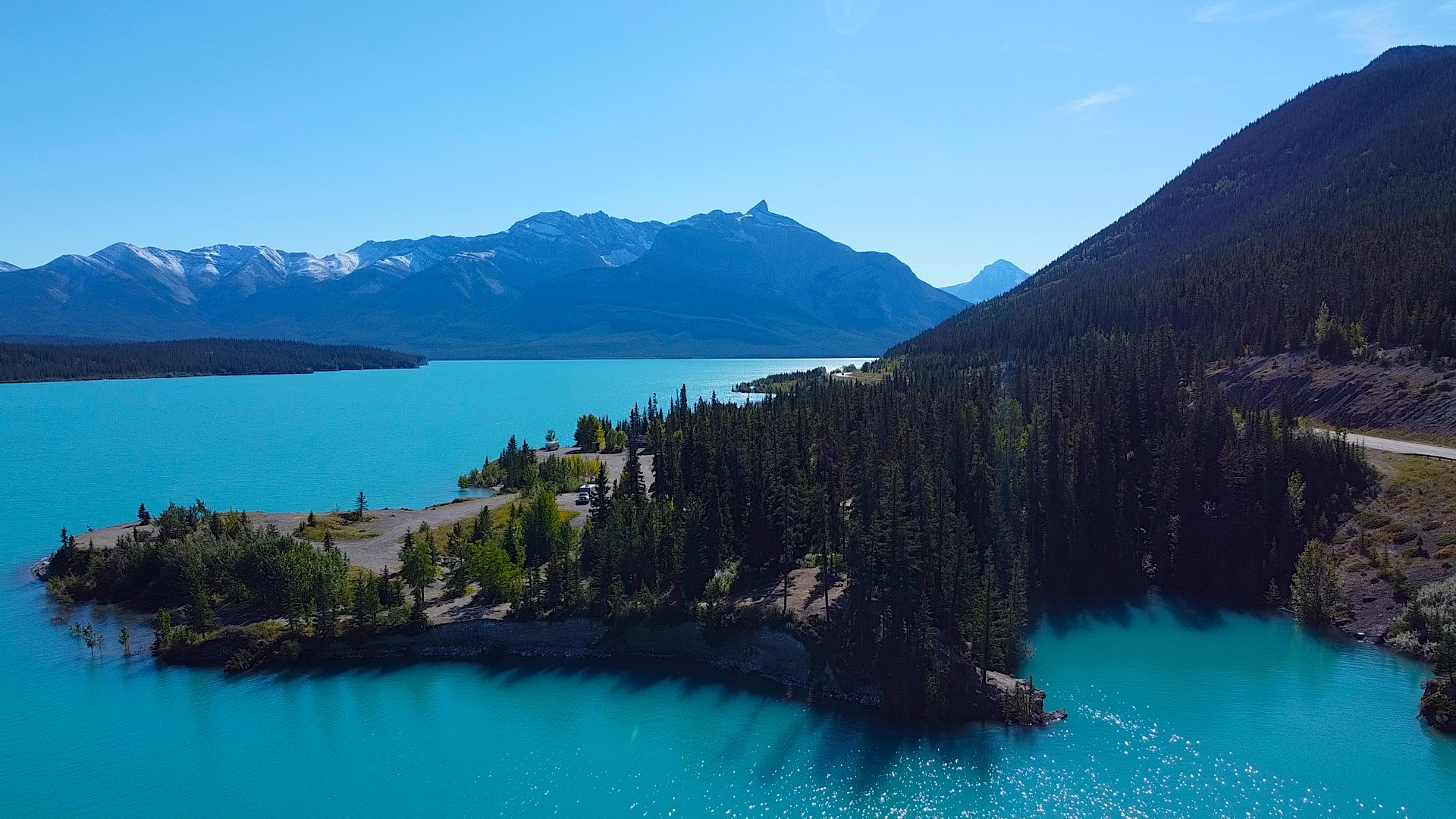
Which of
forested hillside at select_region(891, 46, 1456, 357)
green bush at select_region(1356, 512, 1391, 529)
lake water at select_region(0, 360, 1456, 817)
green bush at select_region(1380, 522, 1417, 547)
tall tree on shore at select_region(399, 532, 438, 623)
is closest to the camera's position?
lake water at select_region(0, 360, 1456, 817)

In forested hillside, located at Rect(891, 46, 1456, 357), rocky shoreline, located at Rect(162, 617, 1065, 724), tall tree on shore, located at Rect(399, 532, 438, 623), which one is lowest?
rocky shoreline, located at Rect(162, 617, 1065, 724)

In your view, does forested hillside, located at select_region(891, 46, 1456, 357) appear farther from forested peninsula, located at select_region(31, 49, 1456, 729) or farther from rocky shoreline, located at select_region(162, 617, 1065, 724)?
rocky shoreline, located at select_region(162, 617, 1065, 724)

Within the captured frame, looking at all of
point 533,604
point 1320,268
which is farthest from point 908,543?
point 1320,268

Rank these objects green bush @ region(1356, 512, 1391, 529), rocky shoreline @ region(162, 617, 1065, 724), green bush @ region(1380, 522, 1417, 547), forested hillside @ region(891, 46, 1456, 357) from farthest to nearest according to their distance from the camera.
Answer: forested hillside @ region(891, 46, 1456, 357), green bush @ region(1356, 512, 1391, 529), green bush @ region(1380, 522, 1417, 547), rocky shoreline @ region(162, 617, 1065, 724)

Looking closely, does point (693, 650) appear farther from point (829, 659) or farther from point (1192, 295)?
point (1192, 295)

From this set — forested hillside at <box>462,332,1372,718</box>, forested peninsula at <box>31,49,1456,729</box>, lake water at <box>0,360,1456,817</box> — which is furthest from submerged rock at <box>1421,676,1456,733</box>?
forested hillside at <box>462,332,1372,718</box>

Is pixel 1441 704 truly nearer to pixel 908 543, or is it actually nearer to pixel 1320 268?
pixel 908 543

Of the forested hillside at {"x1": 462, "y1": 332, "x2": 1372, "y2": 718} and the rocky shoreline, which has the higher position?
the forested hillside at {"x1": 462, "y1": 332, "x2": 1372, "y2": 718}
